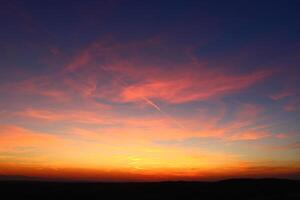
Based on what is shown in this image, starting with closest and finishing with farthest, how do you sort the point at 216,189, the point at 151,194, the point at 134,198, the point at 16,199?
the point at 16,199 < the point at 134,198 < the point at 151,194 < the point at 216,189

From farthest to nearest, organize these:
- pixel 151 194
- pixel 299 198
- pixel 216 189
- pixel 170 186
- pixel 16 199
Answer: pixel 170 186 < pixel 216 189 < pixel 151 194 < pixel 16 199 < pixel 299 198

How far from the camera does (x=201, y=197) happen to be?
1599 inches

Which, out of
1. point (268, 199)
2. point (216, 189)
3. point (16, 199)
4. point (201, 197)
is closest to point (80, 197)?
point (16, 199)

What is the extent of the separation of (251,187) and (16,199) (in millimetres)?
33984

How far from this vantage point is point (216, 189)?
46.8 m

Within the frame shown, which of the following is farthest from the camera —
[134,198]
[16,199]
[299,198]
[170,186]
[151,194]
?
[170,186]

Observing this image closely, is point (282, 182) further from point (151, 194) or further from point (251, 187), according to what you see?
point (151, 194)

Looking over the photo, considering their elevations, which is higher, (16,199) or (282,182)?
(282,182)

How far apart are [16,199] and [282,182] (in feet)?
137

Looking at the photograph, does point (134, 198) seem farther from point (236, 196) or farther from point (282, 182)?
point (282, 182)

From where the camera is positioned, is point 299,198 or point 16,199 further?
point 16,199

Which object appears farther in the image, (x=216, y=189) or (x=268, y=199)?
(x=216, y=189)

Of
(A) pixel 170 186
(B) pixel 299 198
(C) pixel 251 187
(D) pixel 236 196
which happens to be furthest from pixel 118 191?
(B) pixel 299 198

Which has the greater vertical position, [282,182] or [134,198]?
[282,182]
